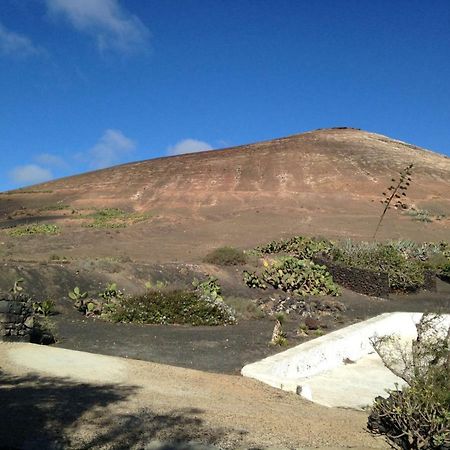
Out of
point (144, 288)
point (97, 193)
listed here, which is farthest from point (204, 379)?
point (97, 193)

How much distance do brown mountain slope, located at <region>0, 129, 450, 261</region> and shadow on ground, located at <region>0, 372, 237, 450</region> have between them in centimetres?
1926

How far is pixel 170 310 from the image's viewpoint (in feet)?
42.9

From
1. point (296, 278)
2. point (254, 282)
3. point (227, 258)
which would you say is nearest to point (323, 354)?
point (254, 282)

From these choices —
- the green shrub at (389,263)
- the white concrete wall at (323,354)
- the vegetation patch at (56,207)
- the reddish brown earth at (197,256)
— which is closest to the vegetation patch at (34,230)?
the reddish brown earth at (197,256)

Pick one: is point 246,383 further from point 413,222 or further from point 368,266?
point 413,222

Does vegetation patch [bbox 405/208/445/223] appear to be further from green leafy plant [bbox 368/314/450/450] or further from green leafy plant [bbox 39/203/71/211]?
green leafy plant [bbox 368/314/450/450]

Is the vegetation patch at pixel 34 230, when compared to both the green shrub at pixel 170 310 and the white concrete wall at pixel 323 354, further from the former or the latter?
the white concrete wall at pixel 323 354

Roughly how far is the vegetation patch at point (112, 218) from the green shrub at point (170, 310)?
24.4 meters

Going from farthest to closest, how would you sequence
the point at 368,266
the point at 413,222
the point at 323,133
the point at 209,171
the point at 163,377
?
the point at 323,133 < the point at 209,171 < the point at 413,222 < the point at 368,266 < the point at 163,377

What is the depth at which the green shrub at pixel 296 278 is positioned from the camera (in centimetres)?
1783

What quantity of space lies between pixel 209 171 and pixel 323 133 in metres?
24.7

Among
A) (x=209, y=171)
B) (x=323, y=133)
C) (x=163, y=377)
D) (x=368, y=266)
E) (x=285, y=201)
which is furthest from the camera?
(x=323, y=133)

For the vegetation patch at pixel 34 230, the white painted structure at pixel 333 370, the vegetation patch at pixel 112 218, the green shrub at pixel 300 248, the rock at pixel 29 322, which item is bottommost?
the white painted structure at pixel 333 370

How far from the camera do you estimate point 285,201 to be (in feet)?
152
